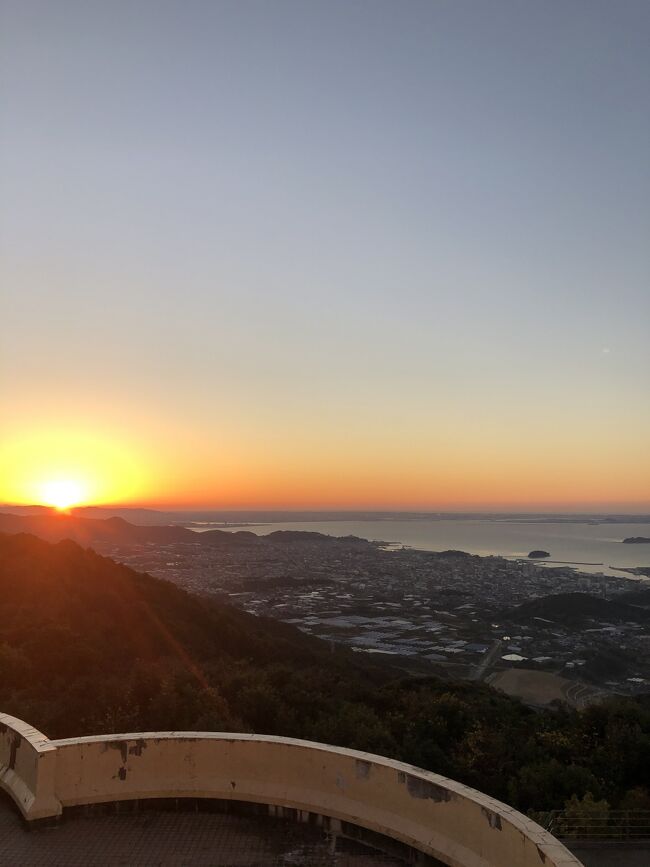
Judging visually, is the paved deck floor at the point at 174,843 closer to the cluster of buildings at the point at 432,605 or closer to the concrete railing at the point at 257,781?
the concrete railing at the point at 257,781

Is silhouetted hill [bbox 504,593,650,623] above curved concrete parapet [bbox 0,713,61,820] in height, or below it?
below

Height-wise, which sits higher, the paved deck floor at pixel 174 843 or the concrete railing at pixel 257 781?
the concrete railing at pixel 257 781

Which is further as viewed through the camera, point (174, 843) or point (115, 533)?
point (115, 533)

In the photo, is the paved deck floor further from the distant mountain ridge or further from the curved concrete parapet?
the distant mountain ridge

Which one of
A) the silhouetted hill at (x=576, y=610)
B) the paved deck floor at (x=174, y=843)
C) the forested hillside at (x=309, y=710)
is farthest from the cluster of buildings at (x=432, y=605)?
the paved deck floor at (x=174, y=843)

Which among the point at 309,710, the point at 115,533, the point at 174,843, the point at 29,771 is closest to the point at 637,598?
the point at 309,710

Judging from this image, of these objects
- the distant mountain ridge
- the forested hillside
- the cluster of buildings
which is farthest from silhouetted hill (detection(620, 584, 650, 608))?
the distant mountain ridge

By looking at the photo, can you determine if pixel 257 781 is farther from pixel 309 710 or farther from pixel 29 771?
pixel 309 710
